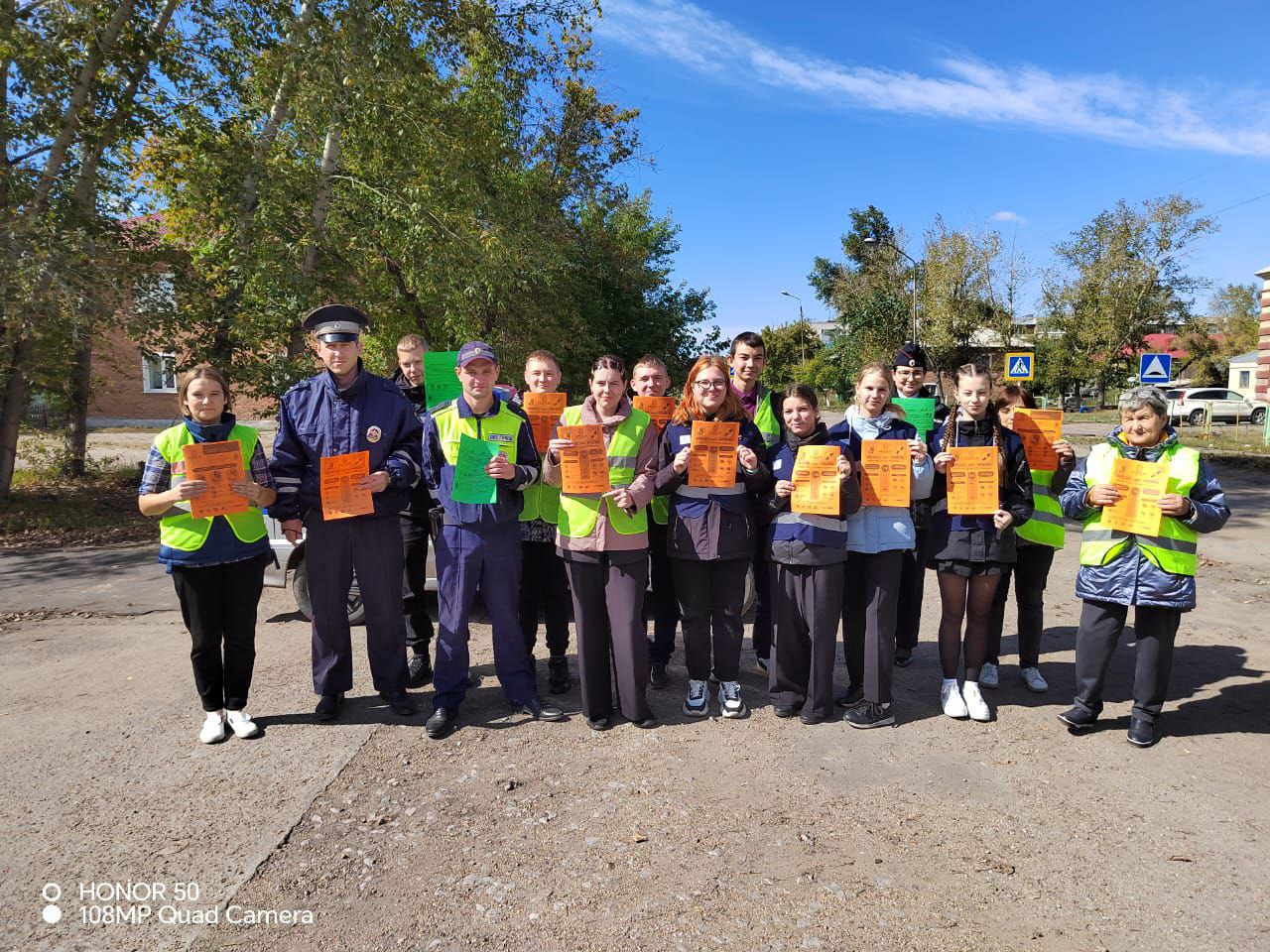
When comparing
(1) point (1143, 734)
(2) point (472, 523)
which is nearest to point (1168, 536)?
(1) point (1143, 734)

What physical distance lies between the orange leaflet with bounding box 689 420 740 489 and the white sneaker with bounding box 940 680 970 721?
6.00 ft

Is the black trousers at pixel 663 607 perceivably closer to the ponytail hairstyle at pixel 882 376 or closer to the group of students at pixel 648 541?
the group of students at pixel 648 541

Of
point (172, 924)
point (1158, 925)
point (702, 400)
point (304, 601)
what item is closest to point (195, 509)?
point (172, 924)

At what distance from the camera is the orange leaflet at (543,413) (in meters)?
4.69

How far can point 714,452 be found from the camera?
414 centimetres

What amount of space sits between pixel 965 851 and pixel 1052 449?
2.51 meters

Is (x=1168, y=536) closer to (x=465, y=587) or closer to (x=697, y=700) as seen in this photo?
(x=697, y=700)

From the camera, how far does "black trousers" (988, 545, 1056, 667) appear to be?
4688 millimetres

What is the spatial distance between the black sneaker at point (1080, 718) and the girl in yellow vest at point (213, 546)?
447cm

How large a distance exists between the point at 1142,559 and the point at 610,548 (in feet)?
9.15

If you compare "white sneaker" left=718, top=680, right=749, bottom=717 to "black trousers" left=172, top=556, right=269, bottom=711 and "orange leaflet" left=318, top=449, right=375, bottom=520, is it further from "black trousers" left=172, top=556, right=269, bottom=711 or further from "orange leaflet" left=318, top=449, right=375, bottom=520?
"black trousers" left=172, top=556, right=269, bottom=711

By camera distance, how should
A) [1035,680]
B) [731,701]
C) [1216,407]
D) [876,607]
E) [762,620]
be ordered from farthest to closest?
[1216,407], [762,620], [1035,680], [731,701], [876,607]

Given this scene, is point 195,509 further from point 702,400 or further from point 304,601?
point 702,400

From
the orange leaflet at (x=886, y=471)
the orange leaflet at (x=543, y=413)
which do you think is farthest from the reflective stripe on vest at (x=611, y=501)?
the orange leaflet at (x=886, y=471)
